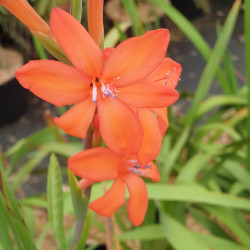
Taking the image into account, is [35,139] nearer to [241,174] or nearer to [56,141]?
[56,141]

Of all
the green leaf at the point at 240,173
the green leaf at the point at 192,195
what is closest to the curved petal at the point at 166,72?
the green leaf at the point at 192,195

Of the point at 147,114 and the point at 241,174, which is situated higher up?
the point at 147,114

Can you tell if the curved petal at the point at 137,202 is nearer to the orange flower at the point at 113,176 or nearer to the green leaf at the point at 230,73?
the orange flower at the point at 113,176

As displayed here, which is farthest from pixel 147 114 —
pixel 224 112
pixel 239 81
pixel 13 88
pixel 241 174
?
pixel 239 81

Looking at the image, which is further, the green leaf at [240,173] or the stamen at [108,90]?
the green leaf at [240,173]

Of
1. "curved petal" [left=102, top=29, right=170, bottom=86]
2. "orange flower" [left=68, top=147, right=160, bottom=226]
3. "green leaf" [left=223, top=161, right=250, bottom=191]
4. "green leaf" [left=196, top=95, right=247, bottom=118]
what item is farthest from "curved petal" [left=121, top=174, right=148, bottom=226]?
"green leaf" [left=196, top=95, right=247, bottom=118]

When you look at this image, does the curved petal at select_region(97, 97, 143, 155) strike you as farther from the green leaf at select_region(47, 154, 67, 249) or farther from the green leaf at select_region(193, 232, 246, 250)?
the green leaf at select_region(193, 232, 246, 250)
